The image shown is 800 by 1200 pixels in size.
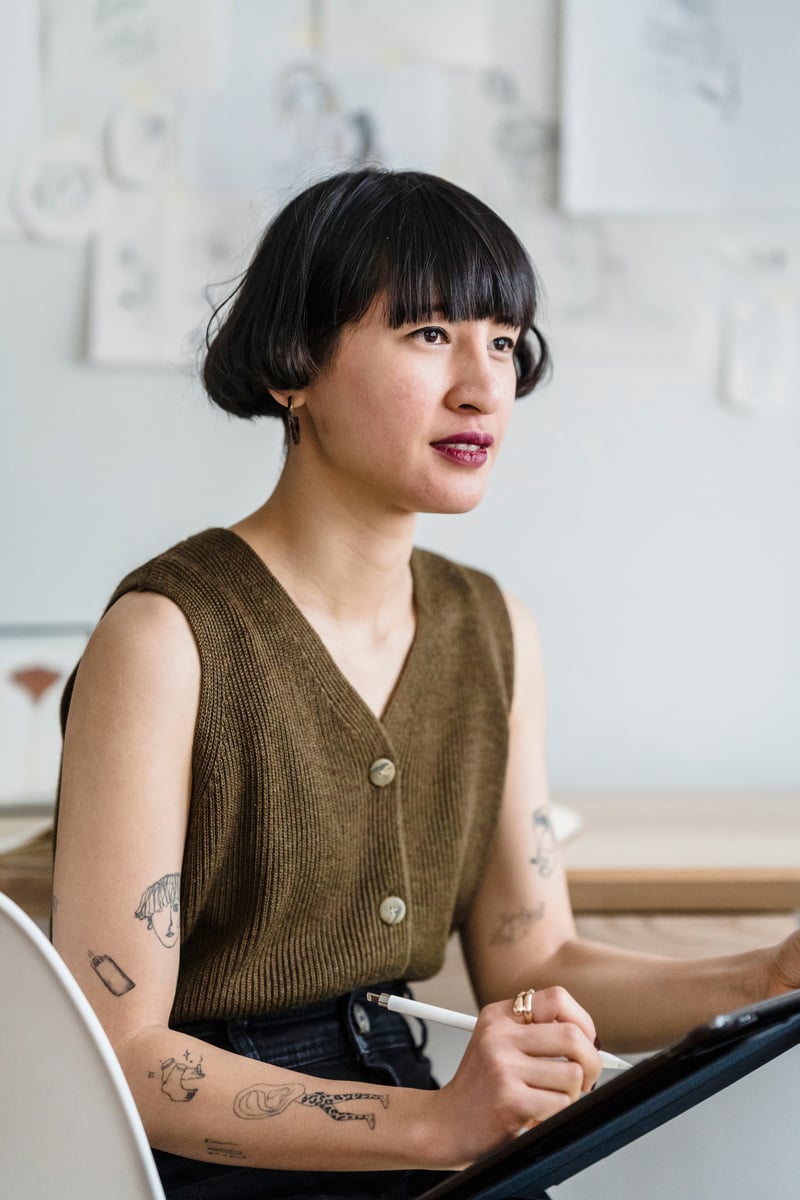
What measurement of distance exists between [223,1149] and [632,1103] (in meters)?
0.30

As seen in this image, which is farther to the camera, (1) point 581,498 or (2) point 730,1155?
(1) point 581,498

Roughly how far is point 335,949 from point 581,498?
3.32 ft

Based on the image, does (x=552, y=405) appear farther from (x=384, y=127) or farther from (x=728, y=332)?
(x=384, y=127)

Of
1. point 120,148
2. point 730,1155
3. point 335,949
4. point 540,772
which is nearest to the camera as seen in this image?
point 730,1155

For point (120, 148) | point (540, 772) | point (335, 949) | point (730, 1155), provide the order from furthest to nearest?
point (120, 148) → point (540, 772) → point (335, 949) → point (730, 1155)

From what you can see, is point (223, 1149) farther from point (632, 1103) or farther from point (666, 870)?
point (666, 870)

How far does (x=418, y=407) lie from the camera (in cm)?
99

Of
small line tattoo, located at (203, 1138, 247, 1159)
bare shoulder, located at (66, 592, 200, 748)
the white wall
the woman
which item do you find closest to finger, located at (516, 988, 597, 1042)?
the woman

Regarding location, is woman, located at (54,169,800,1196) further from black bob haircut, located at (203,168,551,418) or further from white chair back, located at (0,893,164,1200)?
white chair back, located at (0,893,164,1200)

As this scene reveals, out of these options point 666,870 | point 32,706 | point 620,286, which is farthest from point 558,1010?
point 620,286

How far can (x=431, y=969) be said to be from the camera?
112 centimetres

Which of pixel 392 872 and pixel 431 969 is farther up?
pixel 392 872

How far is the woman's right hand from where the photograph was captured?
2.48 feet

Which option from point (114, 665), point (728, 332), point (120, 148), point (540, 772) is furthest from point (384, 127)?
point (114, 665)
